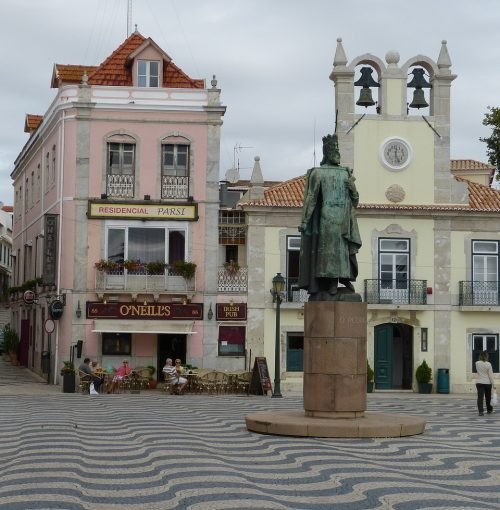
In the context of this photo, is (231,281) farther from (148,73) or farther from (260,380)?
(148,73)

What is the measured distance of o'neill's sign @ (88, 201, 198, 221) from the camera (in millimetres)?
32469

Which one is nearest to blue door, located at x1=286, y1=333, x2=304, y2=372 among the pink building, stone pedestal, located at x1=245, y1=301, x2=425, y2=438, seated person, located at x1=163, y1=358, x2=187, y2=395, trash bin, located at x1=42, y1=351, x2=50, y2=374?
the pink building

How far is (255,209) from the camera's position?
33344mm

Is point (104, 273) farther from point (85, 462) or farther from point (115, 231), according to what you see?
point (85, 462)

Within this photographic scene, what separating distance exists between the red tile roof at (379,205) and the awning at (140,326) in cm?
473

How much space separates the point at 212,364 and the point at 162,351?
1.79m

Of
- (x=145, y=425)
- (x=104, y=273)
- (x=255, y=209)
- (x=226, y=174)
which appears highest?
(x=226, y=174)

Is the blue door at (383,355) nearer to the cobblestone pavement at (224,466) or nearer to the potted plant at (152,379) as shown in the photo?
the potted plant at (152,379)

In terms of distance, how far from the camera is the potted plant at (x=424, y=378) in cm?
3303

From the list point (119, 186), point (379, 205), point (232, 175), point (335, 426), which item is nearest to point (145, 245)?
point (119, 186)

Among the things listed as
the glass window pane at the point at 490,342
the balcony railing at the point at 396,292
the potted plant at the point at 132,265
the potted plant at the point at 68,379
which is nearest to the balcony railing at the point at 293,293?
the balcony railing at the point at 396,292

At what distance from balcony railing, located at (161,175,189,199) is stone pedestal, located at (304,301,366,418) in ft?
57.3

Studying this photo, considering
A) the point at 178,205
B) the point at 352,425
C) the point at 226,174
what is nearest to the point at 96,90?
the point at 178,205

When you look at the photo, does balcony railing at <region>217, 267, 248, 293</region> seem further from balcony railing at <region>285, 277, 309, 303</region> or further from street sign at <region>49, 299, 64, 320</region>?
street sign at <region>49, 299, 64, 320</region>
